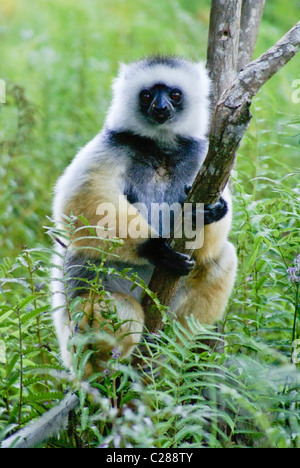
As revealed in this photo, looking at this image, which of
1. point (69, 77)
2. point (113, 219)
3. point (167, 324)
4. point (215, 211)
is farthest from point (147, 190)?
point (69, 77)

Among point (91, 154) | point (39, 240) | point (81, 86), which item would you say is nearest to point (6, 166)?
point (39, 240)

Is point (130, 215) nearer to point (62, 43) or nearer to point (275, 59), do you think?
point (275, 59)

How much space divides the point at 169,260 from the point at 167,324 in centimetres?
60

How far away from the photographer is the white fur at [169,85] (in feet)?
20.2

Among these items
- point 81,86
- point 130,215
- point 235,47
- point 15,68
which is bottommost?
point 130,215

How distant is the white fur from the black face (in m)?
0.06

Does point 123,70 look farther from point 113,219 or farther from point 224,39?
point 113,219

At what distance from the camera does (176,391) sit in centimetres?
379

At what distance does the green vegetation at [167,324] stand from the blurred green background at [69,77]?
35mm

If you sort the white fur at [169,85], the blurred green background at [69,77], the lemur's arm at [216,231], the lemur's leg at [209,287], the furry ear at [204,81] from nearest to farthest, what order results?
the lemur's arm at [216,231], the lemur's leg at [209,287], the white fur at [169,85], the furry ear at [204,81], the blurred green background at [69,77]

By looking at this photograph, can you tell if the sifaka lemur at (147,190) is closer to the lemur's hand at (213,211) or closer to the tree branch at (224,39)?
the lemur's hand at (213,211)

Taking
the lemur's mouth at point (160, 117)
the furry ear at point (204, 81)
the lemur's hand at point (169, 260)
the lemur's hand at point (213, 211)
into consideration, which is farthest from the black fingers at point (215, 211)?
the furry ear at point (204, 81)

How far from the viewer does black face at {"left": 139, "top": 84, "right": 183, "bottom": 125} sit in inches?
238
